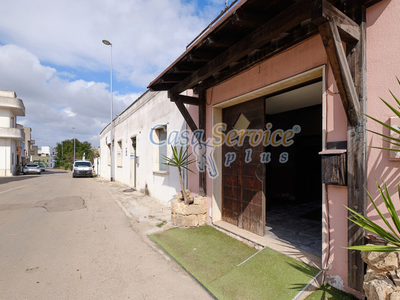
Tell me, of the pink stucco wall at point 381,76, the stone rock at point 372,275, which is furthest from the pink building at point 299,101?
the stone rock at point 372,275

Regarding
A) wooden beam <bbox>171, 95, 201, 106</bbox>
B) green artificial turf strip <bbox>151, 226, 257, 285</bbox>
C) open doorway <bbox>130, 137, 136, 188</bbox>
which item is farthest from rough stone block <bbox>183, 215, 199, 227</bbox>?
open doorway <bbox>130, 137, 136, 188</bbox>

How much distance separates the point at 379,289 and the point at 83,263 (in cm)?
387

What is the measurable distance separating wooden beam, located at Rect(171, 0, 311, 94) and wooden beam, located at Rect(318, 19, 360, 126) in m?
0.42

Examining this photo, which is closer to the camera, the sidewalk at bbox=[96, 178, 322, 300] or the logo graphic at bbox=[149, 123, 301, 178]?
the logo graphic at bbox=[149, 123, 301, 178]

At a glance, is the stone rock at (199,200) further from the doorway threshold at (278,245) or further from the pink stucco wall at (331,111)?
the pink stucco wall at (331,111)

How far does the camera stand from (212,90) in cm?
Result: 519

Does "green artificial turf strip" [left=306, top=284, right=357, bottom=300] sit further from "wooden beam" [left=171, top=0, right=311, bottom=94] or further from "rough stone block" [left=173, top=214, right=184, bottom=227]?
"wooden beam" [left=171, top=0, right=311, bottom=94]

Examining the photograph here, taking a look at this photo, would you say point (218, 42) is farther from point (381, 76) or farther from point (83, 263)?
point (83, 263)

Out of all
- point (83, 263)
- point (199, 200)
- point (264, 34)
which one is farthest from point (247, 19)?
point (83, 263)

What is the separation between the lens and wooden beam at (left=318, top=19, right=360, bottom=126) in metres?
2.12

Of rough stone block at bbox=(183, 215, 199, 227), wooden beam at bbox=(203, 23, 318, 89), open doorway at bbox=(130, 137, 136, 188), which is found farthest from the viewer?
open doorway at bbox=(130, 137, 136, 188)

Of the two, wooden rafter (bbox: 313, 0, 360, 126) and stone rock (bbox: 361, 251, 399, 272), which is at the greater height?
wooden rafter (bbox: 313, 0, 360, 126)

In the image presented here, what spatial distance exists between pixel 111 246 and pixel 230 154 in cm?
312

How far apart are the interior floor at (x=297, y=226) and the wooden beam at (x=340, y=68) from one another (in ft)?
7.13
